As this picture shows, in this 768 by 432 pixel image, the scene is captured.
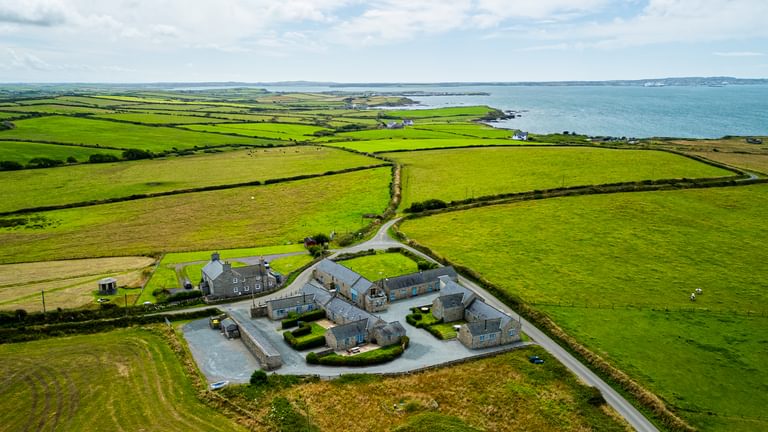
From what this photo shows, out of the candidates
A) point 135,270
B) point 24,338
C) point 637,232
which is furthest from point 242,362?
point 637,232

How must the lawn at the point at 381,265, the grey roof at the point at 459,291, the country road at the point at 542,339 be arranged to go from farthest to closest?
1. the lawn at the point at 381,265
2. the grey roof at the point at 459,291
3. the country road at the point at 542,339

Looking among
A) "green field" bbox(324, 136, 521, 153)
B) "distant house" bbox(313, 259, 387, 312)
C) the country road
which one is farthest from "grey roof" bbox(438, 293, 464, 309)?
"green field" bbox(324, 136, 521, 153)

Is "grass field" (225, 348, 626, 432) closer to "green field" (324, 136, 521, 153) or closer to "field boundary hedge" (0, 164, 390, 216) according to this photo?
"field boundary hedge" (0, 164, 390, 216)

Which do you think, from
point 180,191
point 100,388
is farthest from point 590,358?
point 180,191

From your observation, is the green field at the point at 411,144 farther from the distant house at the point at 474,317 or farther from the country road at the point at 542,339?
the distant house at the point at 474,317

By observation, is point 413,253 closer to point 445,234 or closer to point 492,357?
point 445,234

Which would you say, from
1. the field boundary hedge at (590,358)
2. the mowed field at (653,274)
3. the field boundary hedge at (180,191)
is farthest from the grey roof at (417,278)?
the field boundary hedge at (180,191)
